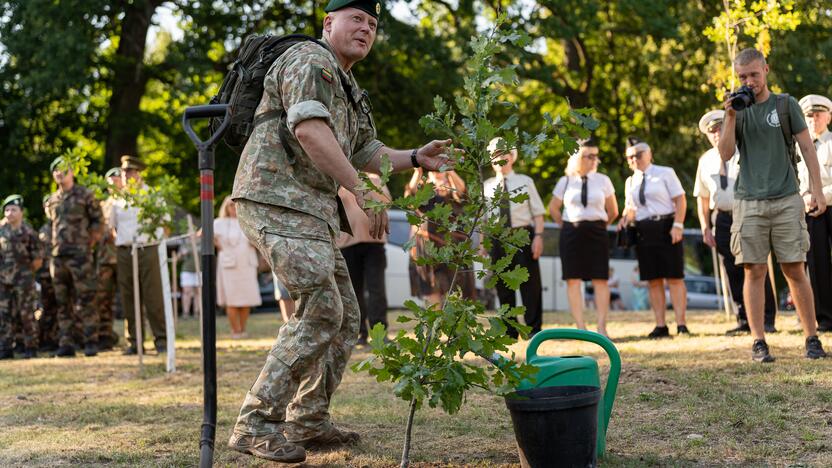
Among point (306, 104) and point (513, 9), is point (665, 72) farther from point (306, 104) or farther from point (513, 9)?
point (306, 104)

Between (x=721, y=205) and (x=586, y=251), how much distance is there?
1453 millimetres

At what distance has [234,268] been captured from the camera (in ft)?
47.2

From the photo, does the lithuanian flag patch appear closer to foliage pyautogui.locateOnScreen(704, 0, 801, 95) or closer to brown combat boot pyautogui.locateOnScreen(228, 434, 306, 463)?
brown combat boot pyautogui.locateOnScreen(228, 434, 306, 463)

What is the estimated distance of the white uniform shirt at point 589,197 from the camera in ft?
32.8

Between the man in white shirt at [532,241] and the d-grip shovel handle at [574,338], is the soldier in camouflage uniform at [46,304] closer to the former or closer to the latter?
the man in white shirt at [532,241]

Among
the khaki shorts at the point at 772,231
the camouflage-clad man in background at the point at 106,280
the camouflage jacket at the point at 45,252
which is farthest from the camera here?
the camouflage jacket at the point at 45,252

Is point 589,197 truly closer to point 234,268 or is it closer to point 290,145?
point 290,145

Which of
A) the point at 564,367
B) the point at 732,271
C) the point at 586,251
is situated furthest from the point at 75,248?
the point at 564,367

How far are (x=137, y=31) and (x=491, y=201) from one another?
68.2 ft

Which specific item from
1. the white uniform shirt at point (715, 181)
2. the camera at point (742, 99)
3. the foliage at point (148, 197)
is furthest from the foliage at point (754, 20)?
the foliage at point (148, 197)

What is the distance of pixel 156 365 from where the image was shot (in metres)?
9.98

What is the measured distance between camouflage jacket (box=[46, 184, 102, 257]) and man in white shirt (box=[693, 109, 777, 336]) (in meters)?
6.65

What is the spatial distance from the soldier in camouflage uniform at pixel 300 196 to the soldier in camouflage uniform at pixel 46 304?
8.77 metres

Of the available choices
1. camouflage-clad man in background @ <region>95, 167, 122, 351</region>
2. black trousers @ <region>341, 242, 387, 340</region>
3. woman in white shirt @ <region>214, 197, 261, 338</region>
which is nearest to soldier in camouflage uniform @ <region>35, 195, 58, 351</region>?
camouflage-clad man in background @ <region>95, 167, 122, 351</region>
